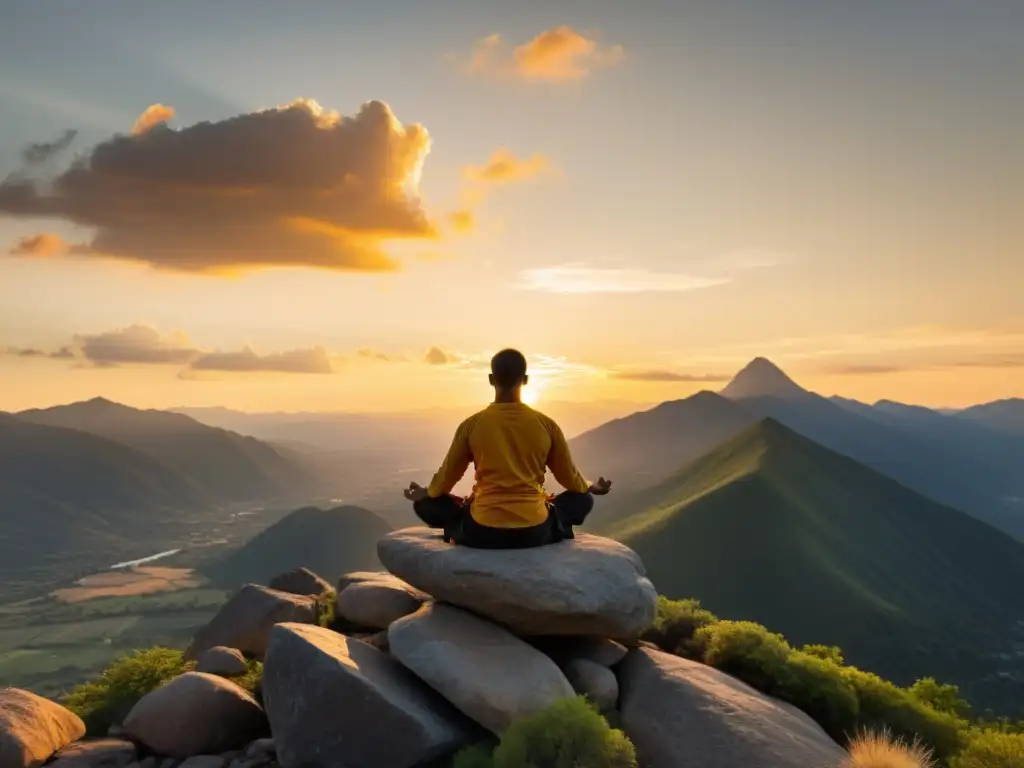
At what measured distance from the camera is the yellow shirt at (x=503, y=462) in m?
10.9

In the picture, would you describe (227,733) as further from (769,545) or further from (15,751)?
(769,545)

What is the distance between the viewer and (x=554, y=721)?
814 cm

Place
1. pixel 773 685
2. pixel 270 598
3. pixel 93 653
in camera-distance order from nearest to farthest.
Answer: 1. pixel 773 685
2. pixel 270 598
3. pixel 93 653

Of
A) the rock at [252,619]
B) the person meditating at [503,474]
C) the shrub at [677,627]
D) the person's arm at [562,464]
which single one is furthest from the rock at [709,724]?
the rock at [252,619]

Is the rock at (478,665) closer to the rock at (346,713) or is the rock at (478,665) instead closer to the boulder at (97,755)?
the rock at (346,713)

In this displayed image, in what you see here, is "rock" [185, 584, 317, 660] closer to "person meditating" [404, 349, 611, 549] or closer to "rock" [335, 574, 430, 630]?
"rock" [335, 574, 430, 630]

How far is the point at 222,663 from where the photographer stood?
469 inches

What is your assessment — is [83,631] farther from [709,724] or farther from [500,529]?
[709,724]

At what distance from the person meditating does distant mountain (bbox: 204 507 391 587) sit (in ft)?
493

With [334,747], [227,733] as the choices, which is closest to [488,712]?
[334,747]

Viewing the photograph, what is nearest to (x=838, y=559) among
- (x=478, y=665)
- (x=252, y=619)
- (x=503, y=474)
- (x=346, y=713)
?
(x=252, y=619)

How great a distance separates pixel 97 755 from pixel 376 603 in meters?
4.54

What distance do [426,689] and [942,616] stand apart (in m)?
141

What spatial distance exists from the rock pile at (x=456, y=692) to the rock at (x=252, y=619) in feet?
4.64
